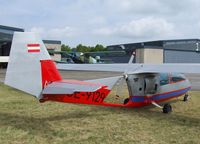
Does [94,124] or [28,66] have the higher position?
[28,66]

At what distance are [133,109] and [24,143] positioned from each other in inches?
203

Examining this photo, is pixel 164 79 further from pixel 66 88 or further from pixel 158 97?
pixel 66 88

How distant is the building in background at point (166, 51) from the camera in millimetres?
80000

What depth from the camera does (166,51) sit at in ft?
280

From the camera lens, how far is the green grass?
6974 mm

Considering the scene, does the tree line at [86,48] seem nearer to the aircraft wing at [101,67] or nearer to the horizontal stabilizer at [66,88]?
the aircraft wing at [101,67]

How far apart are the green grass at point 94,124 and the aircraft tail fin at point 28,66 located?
118cm

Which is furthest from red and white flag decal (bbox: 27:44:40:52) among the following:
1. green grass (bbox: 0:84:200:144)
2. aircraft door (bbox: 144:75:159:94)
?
aircraft door (bbox: 144:75:159:94)

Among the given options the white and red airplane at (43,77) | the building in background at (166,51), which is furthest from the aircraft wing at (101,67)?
the building in background at (166,51)

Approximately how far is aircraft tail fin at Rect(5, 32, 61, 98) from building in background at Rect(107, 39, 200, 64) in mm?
66523

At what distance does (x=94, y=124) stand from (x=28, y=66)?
8.22 ft

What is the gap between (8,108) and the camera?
10750 mm

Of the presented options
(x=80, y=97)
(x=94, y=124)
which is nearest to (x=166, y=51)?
(x=94, y=124)

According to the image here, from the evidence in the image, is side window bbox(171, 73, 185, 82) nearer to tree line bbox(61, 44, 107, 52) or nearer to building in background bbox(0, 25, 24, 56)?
building in background bbox(0, 25, 24, 56)
